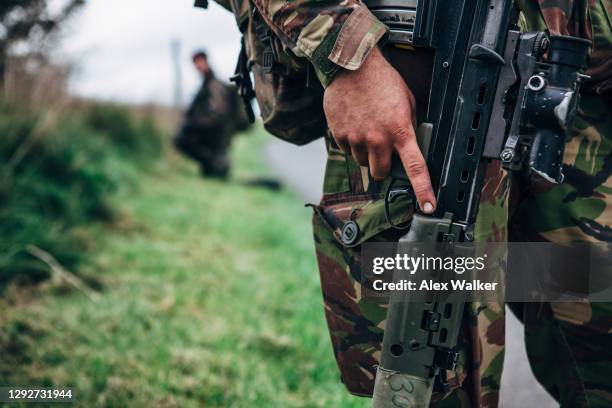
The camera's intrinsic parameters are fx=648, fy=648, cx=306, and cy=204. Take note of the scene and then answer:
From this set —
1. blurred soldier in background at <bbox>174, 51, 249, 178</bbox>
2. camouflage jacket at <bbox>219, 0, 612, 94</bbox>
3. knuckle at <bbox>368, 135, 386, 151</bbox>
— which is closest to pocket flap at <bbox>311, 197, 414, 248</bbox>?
knuckle at <bbox>368, 135, 386, 151</bbox>

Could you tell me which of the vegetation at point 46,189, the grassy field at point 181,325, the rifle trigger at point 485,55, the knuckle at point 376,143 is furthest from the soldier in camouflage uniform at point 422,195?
the vegetation at point 46,189

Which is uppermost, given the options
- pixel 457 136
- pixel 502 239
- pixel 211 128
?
pixel 457 136

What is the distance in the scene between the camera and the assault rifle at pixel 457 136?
1.15 meters

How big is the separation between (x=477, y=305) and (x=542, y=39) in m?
0.50

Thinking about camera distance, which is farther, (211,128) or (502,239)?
(211,128)

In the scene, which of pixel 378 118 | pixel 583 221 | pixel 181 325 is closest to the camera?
pixel 378 118

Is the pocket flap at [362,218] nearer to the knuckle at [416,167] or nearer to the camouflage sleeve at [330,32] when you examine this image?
the knuckle at [416,167]

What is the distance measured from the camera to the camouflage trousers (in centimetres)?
127

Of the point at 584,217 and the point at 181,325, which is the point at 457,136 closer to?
the point at 584,217

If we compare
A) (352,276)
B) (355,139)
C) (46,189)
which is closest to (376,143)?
(355,139)

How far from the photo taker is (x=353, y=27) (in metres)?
1.18

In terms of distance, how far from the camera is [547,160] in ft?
3.76

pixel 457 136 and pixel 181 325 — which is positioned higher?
pixel 457 136

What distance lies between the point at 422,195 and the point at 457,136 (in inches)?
5.0
